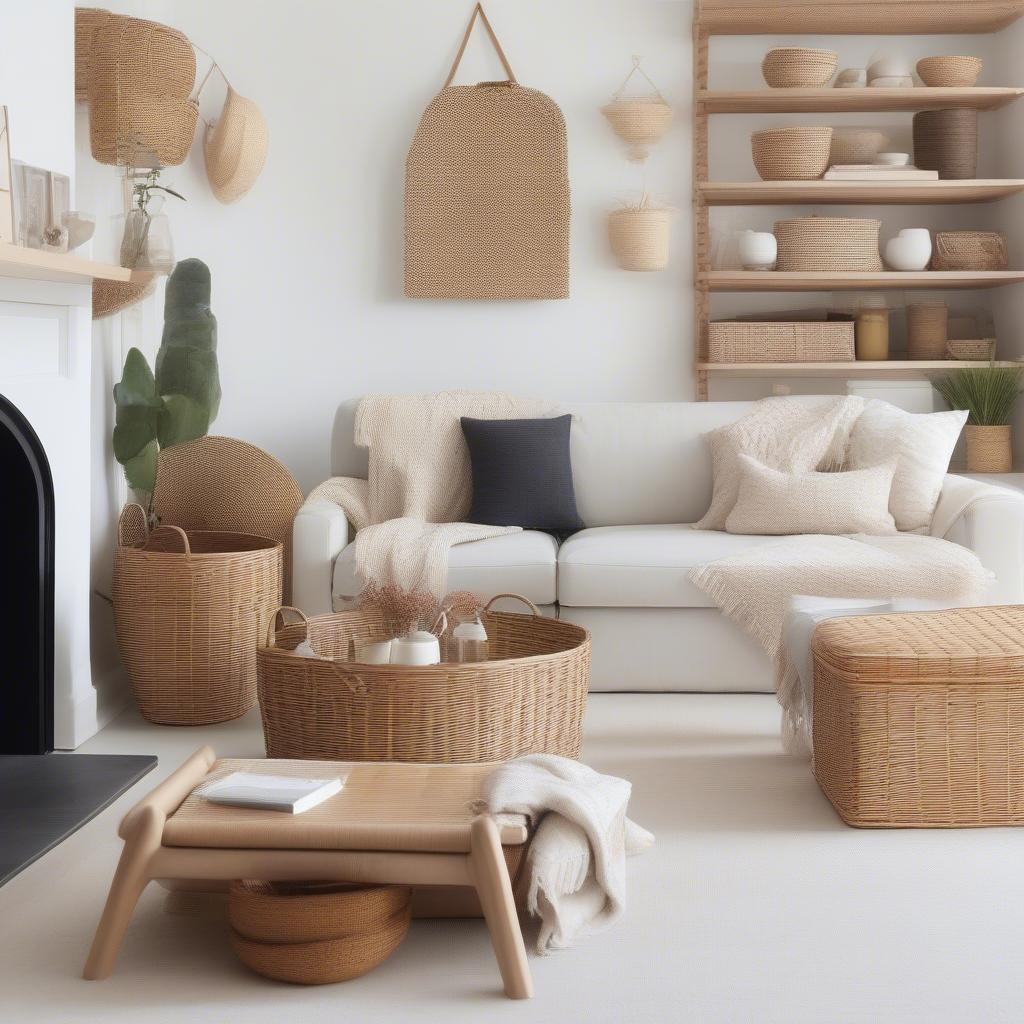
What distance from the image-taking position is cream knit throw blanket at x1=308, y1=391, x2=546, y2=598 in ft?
14.6

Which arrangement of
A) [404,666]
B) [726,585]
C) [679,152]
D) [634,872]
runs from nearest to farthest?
[634,872]
[404,666]
[726,585]
[679,152]

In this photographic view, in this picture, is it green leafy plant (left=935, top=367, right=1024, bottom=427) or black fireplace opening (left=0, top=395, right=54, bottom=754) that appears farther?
green leafy plant (left=935, top=367, right=1024, bottom=427)

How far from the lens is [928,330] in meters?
5.07

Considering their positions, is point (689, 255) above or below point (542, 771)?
above

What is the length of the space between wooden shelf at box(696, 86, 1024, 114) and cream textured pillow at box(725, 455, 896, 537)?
1.47 metres

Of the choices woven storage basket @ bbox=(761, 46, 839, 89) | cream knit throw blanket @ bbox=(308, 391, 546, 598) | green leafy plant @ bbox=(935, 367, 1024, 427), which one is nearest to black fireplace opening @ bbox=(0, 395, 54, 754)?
cream knit throw blanket @ bbox=(308, 391, 546, 598)

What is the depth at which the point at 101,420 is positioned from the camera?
161 inches

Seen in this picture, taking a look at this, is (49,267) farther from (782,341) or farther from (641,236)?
(782,341)

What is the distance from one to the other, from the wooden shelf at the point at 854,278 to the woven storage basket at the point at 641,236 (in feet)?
0.60

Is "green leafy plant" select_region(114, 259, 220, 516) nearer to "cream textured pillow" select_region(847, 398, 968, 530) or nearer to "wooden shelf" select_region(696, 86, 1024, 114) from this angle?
"wooden shelf" select_region(696, 86, 1024, 114)

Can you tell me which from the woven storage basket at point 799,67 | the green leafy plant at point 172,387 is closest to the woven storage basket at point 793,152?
the woven storage basket at point 799,67

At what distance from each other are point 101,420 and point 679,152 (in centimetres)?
241

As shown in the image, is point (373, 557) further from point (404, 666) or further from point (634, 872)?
point (634, 872)

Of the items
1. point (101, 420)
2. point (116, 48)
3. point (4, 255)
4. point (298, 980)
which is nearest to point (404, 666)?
point (298, 980)
